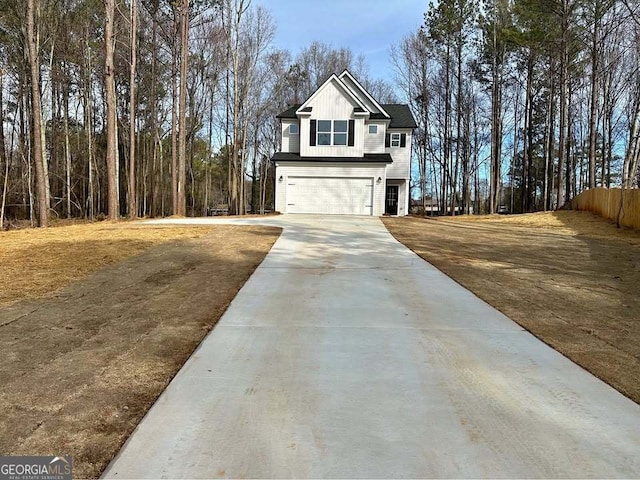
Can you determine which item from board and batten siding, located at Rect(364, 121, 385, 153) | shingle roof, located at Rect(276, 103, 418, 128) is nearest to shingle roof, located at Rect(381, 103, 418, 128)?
shingle roof, located at Rect(276, 103, 418, 128)

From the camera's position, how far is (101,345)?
3.73 metres

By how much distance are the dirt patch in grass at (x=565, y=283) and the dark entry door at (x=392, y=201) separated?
12.4 metres

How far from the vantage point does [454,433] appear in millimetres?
2457

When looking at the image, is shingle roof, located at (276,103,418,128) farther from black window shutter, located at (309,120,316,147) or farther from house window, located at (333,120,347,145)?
house window, located at (333,120,347,145)

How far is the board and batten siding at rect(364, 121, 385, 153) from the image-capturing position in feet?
77.7

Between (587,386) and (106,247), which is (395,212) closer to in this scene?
(106,247)

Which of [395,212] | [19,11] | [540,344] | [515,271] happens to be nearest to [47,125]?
[19,11]

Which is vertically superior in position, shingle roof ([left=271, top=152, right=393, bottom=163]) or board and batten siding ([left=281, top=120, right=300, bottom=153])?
board and batten siding ([left=281, top=120, right=300, bottom=153])

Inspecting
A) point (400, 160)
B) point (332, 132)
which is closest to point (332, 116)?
point (332, 132)

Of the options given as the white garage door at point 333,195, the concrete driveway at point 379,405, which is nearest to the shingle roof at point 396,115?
the white garage door at point 333,195

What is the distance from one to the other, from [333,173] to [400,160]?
17.1ft

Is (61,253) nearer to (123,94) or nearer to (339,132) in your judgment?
(339,132)

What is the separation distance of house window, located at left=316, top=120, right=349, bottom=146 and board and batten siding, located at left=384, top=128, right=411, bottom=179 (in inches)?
129

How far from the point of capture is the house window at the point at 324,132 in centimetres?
2256
